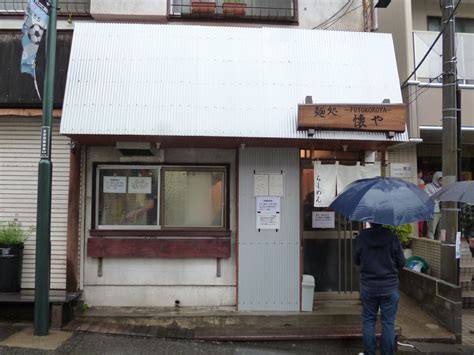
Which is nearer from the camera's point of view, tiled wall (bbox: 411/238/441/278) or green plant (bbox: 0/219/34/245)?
green plant (bbox: 0/219/34/245)

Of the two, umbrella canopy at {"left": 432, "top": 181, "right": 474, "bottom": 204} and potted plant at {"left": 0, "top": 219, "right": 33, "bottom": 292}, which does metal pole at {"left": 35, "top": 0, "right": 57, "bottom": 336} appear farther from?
umbrella canopy at {"left": 432, "top": 181, "right": 474, "bottom": 204}

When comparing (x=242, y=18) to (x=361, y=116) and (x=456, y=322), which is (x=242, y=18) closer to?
(x=361, y=116)

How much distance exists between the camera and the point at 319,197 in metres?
7.47

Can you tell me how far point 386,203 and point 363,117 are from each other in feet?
7.06

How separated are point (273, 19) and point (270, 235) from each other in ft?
12.9

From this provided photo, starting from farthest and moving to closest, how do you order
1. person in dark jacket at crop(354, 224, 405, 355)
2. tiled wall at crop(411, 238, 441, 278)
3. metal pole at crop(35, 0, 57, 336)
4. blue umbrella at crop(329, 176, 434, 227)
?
1. tiled wall at crop(411, 238, 441, 278)
2. metal pole at crop(35, 0, 57, 336)
3. person in dark jacket at crop(354, 224, 405, 355)
4. blue umbrella at crop(329, 176, 434, 227)

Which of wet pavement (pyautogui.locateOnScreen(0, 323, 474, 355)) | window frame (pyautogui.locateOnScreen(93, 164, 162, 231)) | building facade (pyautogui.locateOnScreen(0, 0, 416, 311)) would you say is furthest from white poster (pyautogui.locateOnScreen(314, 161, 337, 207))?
window frame (pyautogui.locateOnScreen(93, 164, 162, 231))

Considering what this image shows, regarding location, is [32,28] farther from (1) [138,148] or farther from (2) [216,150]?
(2) [216,150]

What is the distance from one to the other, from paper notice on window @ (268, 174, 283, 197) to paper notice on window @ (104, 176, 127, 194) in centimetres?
243

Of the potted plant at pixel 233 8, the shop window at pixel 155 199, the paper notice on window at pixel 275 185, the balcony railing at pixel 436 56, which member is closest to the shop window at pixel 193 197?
the shop window at pixel 155 199

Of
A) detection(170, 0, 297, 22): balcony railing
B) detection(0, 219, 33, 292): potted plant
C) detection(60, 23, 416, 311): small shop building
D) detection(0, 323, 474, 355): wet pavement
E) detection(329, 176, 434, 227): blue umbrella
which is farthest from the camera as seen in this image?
detection(170, 0, 297, 22): balcony railing

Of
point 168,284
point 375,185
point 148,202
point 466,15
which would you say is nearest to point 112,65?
point 148,202

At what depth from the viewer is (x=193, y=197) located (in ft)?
25.8

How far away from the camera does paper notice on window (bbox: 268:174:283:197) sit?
7625 mm
